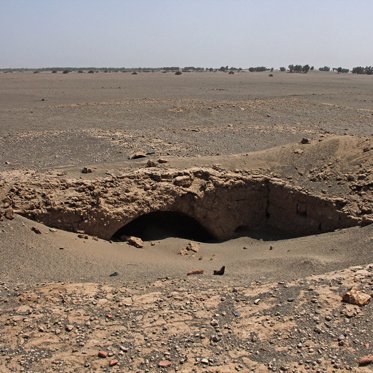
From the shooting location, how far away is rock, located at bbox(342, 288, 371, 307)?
569 centimetres

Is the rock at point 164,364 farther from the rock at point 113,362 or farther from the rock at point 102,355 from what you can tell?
the rock at point 102,355

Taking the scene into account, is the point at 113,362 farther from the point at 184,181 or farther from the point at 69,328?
the point at 184,181

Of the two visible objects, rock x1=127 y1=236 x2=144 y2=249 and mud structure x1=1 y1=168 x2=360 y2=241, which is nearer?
mud structure x1=1 y1=168 x2=360 y2=241

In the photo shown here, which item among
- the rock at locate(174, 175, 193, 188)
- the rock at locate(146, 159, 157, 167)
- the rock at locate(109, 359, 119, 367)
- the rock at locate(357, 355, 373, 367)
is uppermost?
the rock at locate(146, 159, 157, 167)

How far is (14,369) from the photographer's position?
16.4ft

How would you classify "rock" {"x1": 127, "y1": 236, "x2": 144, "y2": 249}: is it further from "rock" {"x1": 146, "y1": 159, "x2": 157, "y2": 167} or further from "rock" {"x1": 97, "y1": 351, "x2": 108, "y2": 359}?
"rock" {"x1": 97, "y1": 351, "x2": 108, "y2": 359}

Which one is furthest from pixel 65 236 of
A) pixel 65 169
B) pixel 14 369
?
pixel 14 369

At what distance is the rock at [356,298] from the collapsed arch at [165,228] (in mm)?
5001

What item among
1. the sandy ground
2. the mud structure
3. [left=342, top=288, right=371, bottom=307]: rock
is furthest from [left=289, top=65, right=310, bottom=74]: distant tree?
[left=342, top=288, right=371, bottom=307]: rock

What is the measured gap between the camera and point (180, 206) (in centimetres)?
1030

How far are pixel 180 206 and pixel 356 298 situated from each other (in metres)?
5.08

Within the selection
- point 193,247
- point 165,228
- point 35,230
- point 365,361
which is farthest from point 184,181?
point 365,361

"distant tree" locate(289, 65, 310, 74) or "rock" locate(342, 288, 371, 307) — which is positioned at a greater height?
"distant tree" locate(289, 65, 310, 74)

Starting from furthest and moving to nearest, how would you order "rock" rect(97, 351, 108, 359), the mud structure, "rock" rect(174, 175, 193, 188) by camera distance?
"rock" rect(174, 175, 193, 188)
the mud structure
"rock" rect(97, 351, 108, 359)
